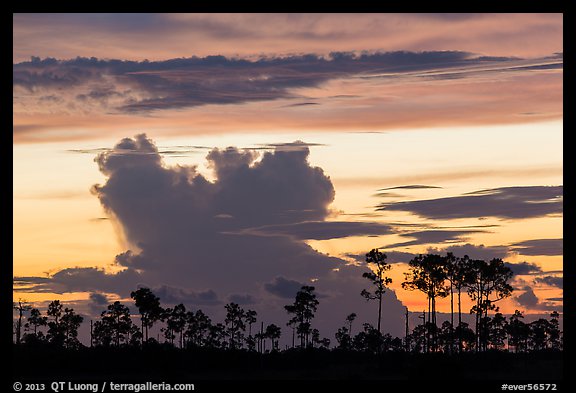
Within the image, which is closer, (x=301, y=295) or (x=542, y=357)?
(x=301, y=295)

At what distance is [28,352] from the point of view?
130 m

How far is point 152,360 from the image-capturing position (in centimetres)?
12638

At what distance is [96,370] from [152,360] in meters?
9.22

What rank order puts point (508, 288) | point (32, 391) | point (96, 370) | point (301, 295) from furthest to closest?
point (301, 295), point (508, 288), point (96, 370), point (32, 391)

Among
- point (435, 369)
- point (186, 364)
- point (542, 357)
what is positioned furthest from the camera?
point (542, 357)
